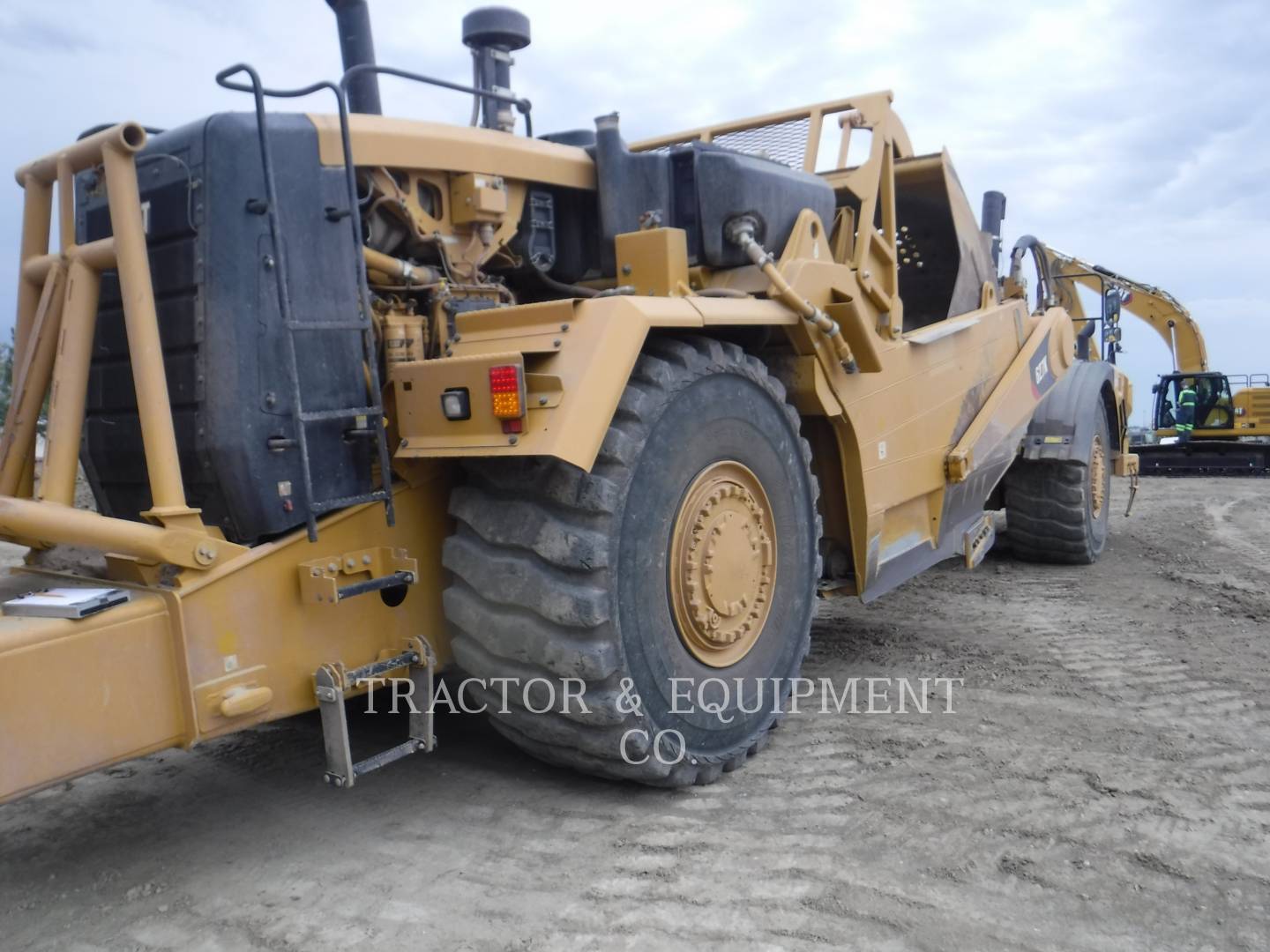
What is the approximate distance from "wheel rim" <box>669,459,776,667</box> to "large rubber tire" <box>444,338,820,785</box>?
6 centimetres

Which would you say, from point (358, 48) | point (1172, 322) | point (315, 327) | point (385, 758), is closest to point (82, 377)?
point (315, 327)

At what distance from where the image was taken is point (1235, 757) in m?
3.69

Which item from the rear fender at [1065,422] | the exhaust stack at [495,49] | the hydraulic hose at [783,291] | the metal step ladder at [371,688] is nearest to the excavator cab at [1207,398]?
the rear fender at [1065,422]

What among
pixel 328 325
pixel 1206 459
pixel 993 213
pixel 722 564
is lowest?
pixel 1206 459

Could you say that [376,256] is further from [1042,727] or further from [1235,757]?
[1235,757]

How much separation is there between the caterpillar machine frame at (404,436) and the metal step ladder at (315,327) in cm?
1

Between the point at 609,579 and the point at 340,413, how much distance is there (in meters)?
0.90

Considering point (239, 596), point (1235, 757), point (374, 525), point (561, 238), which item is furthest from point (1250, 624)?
point (239, 596)

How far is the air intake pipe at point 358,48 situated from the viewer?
11.9 feet

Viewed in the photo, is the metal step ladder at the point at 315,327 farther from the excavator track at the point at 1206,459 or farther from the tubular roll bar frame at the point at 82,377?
the excavator track at the point at 1206,459

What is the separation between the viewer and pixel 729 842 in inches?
119

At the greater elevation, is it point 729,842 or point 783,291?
point 783,291

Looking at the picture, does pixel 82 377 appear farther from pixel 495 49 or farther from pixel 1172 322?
pixel 1172 322

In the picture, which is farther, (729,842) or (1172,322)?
(1172,322)
